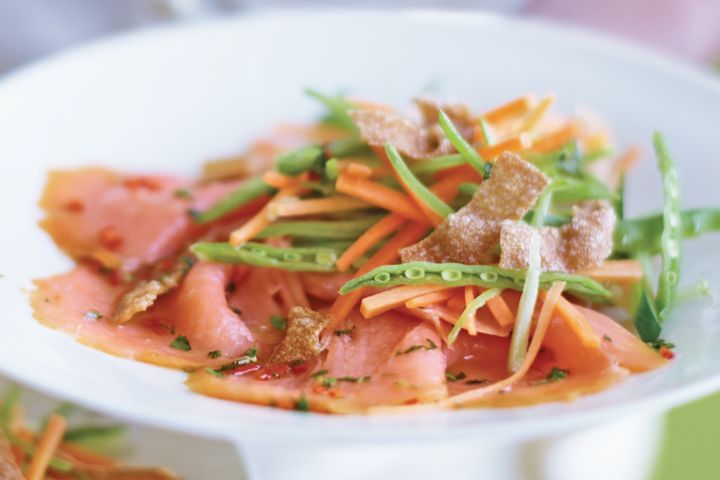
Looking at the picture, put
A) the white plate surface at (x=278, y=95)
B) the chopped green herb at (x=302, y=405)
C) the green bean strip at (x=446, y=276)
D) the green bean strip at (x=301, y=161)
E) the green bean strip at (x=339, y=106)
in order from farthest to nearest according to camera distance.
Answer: the green bean strip at (x=339, y=106), the green bean strip at (x=301, y=161), the white plate surface at (x=278, y=95), the green bean strip at (x=446, y=276), the chopped green herb at (x=302, y=405)

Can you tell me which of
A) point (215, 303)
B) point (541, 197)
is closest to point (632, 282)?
point (541, 197)

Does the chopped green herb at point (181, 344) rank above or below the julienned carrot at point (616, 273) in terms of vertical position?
below

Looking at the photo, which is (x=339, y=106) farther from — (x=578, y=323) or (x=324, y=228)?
(x=578, y=323)

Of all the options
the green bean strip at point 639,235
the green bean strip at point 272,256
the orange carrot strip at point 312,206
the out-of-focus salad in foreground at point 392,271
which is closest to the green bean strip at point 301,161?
the out-of-focus salad in foreground at point 392,271

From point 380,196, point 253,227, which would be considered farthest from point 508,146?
point 253,227

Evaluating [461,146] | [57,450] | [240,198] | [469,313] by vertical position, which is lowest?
[57,450]

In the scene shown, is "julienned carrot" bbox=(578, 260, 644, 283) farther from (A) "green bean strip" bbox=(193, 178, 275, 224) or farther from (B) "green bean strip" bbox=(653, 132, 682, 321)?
(A) "green bean strip" bbox=(193, 178, 275, 224)

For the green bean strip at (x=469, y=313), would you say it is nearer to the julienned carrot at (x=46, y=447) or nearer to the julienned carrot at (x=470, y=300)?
the julienned carrot at (x=470, y=300)

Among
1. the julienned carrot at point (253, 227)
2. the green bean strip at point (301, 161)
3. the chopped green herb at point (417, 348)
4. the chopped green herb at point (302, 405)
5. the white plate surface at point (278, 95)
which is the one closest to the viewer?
the chopped green herb at point (302, 405)
